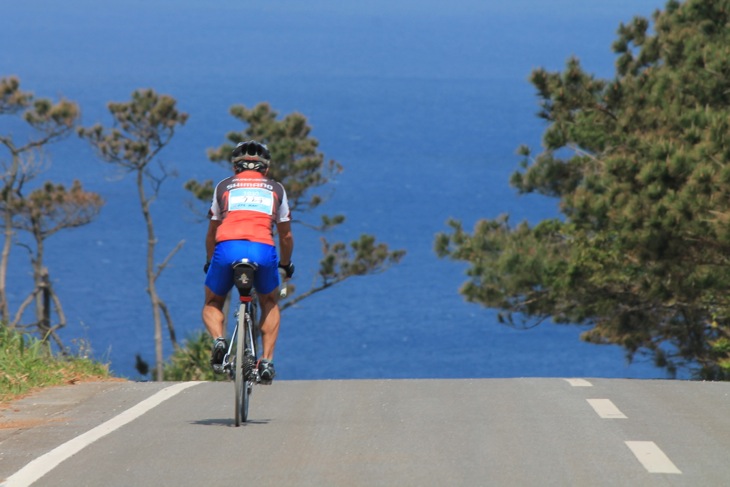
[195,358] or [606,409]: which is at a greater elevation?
[606,409]

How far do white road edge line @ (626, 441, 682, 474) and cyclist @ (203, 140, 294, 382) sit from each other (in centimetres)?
234

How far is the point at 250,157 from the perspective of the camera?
9125 mm

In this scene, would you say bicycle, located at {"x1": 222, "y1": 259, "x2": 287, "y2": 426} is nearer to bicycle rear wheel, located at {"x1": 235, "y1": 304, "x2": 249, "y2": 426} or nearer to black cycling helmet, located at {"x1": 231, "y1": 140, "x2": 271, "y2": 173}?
bicycle rear wheel, located at {"x1": 235, "y1": 304, "x2": 249, "y2": 426}

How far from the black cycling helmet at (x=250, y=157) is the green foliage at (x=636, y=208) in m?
9.80

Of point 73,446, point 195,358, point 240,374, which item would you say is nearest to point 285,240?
point 240,374

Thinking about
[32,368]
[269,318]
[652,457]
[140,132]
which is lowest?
[652,457]

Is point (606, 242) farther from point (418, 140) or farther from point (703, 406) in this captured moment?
point (418, 140)

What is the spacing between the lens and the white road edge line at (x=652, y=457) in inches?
280

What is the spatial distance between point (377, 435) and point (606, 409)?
1956 millimetres

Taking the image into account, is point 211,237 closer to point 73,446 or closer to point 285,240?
point 285,240

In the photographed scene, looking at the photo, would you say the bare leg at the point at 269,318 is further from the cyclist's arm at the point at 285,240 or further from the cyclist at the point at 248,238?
the cyclist's arm at the point at 285,240

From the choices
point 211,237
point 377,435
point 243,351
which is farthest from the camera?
point 211,237

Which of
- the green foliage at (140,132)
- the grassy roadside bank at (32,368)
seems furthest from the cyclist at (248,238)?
the green foliage at (140,132)

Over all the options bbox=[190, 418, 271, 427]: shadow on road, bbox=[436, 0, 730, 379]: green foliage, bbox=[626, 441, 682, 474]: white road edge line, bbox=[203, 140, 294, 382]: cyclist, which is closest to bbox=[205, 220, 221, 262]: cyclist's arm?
bbox=[203, 140, 294, 382]: cyclist
